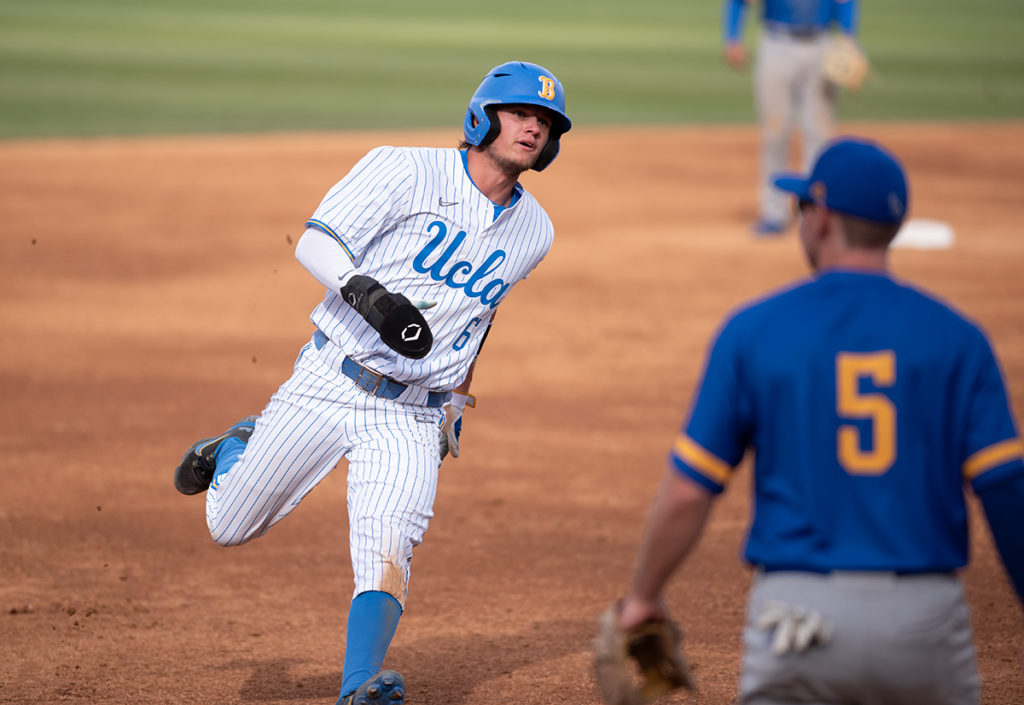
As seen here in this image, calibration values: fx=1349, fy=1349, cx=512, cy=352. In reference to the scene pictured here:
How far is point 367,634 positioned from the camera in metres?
4.04

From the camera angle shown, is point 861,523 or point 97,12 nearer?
point 861,523

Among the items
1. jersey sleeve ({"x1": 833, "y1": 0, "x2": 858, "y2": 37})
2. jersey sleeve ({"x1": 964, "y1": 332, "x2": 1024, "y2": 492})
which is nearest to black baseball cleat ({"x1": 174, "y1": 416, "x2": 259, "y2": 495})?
jersey sleeve ({"x1": 964, "y1": 332, "x2": 1024, "y2": 492})

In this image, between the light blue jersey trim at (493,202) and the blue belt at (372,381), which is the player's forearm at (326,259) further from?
the light blue jersey trim at (493,202)

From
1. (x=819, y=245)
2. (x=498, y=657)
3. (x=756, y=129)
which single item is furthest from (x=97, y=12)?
(x=819, y=245)

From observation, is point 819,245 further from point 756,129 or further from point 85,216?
point 756,129

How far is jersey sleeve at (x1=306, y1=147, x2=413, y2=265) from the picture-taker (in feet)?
14.0

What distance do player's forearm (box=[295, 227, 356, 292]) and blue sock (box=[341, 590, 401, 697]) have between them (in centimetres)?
96

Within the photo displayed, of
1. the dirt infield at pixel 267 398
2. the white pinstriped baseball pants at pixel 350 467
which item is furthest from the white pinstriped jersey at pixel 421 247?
the dirt infield at pixel 267 398

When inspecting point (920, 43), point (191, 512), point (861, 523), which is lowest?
point (191, 512)

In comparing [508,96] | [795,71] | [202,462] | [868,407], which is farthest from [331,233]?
[795,71]

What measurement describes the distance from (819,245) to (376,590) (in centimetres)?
192

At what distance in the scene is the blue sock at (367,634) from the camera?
157 inches

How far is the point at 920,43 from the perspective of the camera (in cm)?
2948

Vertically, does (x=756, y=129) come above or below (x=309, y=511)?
above
